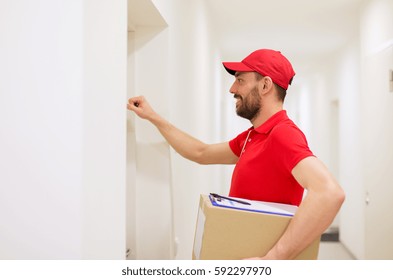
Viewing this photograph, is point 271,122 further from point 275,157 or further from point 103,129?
point 103,129

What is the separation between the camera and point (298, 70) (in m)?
7.45

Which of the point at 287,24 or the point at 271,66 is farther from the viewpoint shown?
the point at 287,24

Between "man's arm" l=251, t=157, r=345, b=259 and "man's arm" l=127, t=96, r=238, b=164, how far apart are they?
2.47ft

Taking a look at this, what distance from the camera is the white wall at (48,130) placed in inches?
31.4

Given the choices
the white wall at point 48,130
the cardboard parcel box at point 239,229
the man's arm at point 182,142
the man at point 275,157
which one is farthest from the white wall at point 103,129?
the man's arm at point 182,142

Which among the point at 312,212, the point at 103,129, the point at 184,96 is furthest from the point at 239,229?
the point at 184,96

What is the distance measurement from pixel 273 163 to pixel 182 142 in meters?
0.58

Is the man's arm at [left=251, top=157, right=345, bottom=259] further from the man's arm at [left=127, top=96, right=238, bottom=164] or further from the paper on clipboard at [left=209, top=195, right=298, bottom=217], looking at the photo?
the man's arm at [left=127, top=96, right=238, bottom=164]

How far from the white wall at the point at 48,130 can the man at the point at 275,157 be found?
569 millimetres

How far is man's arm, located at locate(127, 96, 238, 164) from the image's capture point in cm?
164

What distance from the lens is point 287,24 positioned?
4.36 meters

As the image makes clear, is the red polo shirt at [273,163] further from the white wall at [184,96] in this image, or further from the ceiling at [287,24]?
the ceiling at [287,24]
